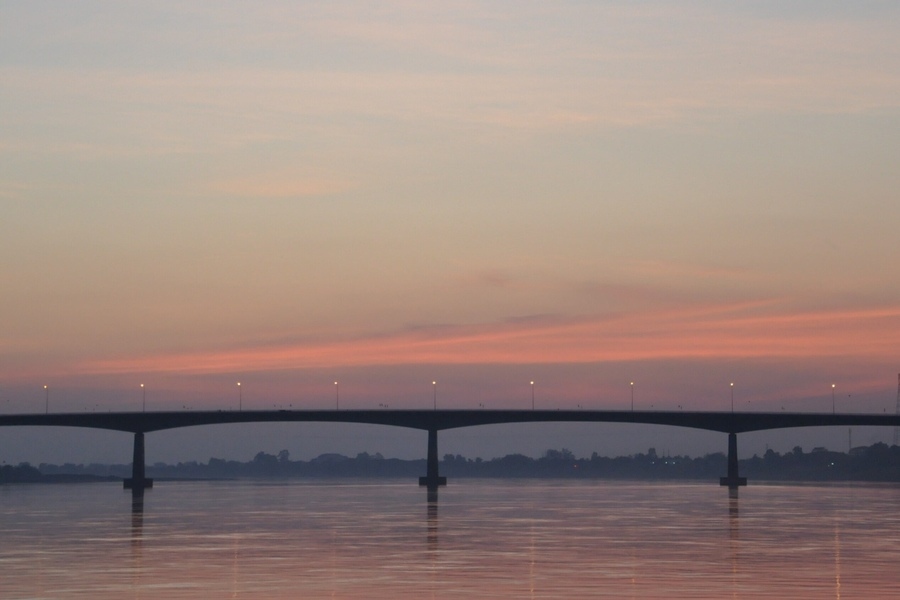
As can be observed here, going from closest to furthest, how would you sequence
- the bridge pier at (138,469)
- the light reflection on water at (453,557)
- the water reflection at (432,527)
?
the light reflection on water at (453,557) < the water reflection at (432,527) < the bridge pier at (138,469)

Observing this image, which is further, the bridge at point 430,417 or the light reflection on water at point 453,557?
the bridge at point 430,417

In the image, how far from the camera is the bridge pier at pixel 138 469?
618 ft

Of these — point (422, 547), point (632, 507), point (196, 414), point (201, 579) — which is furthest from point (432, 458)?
point (201, 579)

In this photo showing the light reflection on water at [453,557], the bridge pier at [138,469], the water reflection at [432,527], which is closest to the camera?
the light reflection on water at [453,557]

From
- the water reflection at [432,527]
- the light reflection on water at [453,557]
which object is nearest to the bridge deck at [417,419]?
the water reflection at [432,527]

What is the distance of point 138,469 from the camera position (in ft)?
625

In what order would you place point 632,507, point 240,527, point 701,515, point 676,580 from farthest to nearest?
point 632,507, point 701,515, point 240,527, point 676,580

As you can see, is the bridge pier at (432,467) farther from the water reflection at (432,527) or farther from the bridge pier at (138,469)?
the water reflection at (432,527)

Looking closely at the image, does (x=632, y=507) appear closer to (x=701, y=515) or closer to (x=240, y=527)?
(x=701, y=515)

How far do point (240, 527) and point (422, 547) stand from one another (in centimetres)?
2153

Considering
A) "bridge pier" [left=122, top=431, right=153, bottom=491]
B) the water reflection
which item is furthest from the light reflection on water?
"bridge pier" [left=122, top=431, right=153, bottom=491]

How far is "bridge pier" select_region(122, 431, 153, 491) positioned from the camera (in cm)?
18850

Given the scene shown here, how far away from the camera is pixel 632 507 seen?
351 ft

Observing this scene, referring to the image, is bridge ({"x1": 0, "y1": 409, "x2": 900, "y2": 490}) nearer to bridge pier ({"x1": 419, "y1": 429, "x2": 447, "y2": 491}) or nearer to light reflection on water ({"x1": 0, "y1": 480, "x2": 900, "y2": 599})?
bridge pier ({"x1": 419, "y1": 429, "x2": 447, "y2": 491})
